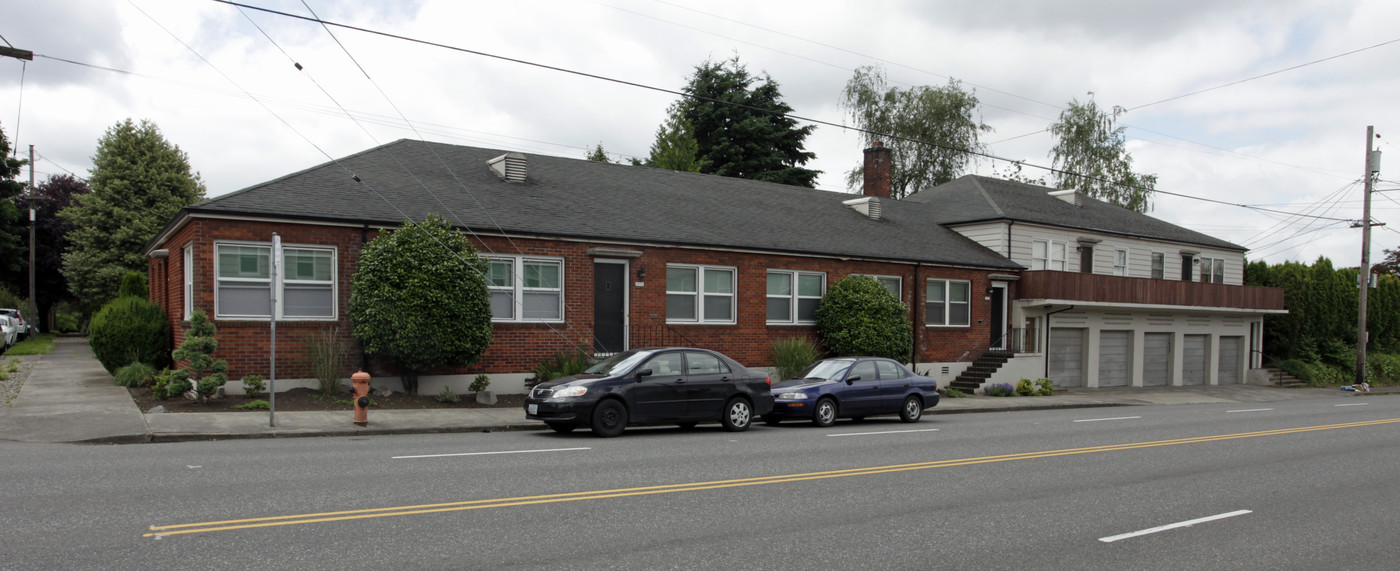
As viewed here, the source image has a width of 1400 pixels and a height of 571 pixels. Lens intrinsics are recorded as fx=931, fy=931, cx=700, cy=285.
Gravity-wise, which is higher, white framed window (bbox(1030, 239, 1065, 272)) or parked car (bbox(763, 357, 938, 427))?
white framed window (bbox(1030, 239, 1065, 272))

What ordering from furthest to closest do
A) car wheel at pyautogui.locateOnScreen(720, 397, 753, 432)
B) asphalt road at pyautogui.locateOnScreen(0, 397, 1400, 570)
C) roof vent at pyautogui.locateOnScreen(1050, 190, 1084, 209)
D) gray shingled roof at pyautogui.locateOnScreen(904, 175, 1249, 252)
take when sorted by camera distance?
1. roof vent at pyautogui.locateOnScreen(1050, 190, 1084, 209)
2. gray shingled roof at pyautogui.locateOnScreen(904, 175, 1249, 252)
3. car wheel at pyautogui.locateOnScreen(720, 397, 753, 432)
4. asphalt road at pyautogui.locateOnScreen(0, 397, 1400, 570)

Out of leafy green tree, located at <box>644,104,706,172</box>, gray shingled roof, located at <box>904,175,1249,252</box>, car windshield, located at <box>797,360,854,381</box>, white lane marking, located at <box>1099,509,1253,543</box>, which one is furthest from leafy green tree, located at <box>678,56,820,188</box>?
white lane marking, located at <box>1099,509,1253,543</box>

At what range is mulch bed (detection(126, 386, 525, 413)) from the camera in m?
15.2

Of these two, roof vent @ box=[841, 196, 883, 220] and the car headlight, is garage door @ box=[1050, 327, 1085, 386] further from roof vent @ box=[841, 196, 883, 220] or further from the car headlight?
the car headlight

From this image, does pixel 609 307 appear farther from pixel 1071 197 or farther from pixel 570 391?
pixel 1071 197

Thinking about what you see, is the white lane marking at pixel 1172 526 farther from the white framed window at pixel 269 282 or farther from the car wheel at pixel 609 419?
the white framed window at pixel 269 282

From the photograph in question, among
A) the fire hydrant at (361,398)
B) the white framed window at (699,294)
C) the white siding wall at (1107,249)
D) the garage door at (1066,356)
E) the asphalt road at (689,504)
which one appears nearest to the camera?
the asphalt road at (689,504)

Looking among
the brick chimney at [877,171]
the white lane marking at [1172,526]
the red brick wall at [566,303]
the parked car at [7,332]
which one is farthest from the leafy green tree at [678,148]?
the white lane marking at [1172,526]

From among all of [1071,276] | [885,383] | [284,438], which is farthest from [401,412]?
[1071,276]

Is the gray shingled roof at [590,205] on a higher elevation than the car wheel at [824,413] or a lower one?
higher

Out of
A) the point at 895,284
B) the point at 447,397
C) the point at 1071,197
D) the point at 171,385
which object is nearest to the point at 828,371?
the point at 447,397

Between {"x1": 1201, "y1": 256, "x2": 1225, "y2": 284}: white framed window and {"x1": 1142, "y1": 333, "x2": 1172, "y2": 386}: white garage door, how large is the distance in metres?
4.55

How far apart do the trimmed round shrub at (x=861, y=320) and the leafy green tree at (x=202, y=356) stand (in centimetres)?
1377

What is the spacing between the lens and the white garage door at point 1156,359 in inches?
1292
